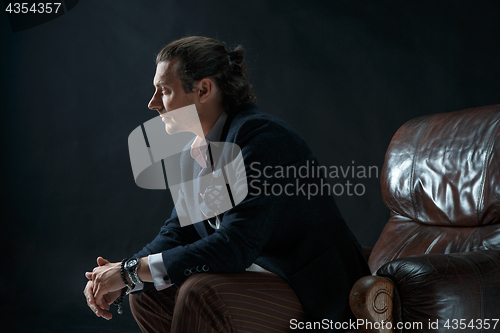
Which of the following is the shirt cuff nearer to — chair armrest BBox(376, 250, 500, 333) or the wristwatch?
the wristwatch

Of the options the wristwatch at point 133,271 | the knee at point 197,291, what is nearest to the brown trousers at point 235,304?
the knee at point 197,291

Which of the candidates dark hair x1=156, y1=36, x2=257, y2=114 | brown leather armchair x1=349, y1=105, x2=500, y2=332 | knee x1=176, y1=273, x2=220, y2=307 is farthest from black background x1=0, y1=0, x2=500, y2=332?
knee x1=176, y1=273, x2=220, y2=307

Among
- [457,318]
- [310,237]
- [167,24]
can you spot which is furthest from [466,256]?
[167,24]

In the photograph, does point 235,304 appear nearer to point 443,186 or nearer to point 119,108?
point 443,186

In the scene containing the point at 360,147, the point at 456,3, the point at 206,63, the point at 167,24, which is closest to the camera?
the point at 206,63

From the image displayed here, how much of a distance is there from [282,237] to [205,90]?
529 mm

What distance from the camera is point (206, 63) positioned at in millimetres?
1386

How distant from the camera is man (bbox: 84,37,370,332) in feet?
3.42

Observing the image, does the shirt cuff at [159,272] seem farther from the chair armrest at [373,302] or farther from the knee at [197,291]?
the chair armrest at [373,302]

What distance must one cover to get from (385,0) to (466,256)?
1.95 meters

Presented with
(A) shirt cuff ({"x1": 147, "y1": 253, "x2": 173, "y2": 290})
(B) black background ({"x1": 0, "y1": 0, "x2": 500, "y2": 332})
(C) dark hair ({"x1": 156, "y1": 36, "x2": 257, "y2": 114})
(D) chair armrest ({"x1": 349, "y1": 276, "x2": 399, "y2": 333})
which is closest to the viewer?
(D) chair armrest ({"x1": 349, "y1": 276, "x2": 399, "y2": 333})

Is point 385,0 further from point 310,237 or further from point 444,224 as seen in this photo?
point 310,237

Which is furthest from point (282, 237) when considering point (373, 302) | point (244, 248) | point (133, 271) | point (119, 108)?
point (119, 108)

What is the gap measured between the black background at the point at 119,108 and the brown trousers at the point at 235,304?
171 cm
